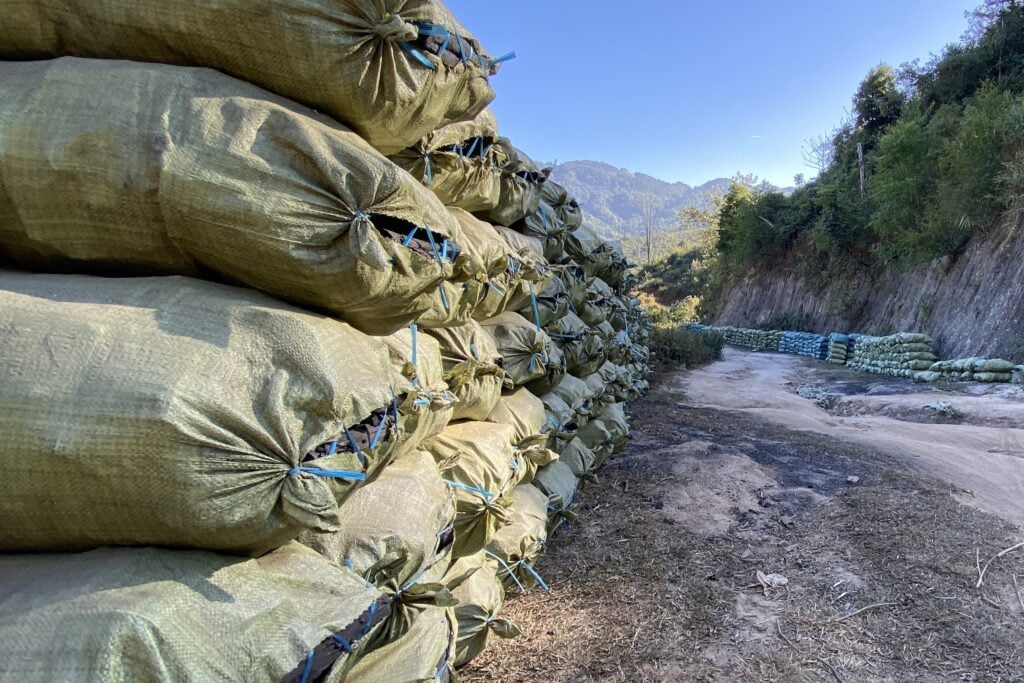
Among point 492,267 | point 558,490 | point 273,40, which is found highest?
point 273,40

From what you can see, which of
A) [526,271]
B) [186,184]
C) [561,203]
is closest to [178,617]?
[186,184]

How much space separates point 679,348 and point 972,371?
5.37 metres

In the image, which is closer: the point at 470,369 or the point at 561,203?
the point at 470,369

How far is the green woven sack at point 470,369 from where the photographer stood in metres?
2.61

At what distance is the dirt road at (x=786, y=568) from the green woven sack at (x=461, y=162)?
2.07 metres

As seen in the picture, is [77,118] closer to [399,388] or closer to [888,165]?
[399,388]

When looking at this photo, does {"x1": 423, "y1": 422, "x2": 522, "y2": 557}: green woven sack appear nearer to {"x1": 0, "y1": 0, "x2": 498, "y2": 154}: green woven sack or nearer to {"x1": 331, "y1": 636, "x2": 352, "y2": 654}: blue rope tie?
{"x1": 331, "y1": 636, "x2": 352, "y2": 654}: blue rope tie

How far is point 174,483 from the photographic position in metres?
1.19

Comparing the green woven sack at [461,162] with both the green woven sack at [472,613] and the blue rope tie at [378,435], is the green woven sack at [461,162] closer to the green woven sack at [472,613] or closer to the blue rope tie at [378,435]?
the blue rope tie at [378,435]

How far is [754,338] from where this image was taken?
2250cm

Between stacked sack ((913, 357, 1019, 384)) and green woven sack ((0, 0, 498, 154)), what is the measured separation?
39.3ft

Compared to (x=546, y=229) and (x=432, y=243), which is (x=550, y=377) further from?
(x=432, y=243)

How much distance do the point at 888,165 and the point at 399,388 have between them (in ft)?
64.7

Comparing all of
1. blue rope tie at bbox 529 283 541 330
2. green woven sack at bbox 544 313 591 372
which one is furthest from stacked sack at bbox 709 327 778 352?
blue rope tie at bbox 529 283 541 330
